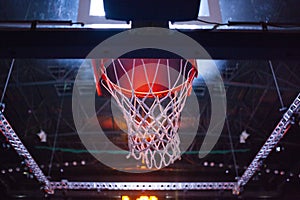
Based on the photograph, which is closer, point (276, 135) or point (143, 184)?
point (276, 135)

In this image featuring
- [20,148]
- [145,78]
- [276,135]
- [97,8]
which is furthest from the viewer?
[20,148]

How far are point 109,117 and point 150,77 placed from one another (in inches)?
180

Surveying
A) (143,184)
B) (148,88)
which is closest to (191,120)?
(143,184)

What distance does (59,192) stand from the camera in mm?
9023

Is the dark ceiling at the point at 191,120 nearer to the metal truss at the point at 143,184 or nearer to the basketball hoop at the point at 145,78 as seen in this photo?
the metal truss at the point at 143,184

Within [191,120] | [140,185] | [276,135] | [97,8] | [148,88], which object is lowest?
[148,88]

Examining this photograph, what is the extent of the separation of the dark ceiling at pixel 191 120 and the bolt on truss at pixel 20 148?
1.57 ft

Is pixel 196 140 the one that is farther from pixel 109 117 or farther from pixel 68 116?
pixel 68 116

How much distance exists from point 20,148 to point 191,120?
331cm

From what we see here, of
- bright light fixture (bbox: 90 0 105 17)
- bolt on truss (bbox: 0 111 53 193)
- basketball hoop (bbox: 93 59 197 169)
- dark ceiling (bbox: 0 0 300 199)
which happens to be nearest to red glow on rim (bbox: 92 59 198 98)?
basketball hoop (bbox: 93 59 197 169)

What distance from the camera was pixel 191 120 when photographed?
736cm

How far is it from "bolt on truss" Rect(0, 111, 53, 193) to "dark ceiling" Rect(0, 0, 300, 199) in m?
0.48

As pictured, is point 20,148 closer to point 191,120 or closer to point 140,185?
point 140,185

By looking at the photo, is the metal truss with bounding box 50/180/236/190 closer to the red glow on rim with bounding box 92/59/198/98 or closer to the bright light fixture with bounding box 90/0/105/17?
the red glow on rim with bounding box 92/59/198/98
